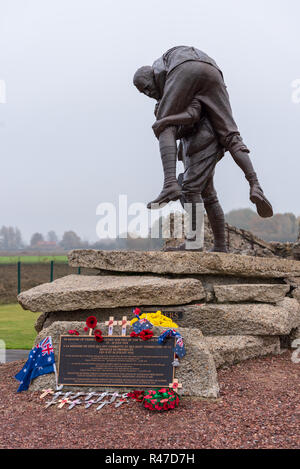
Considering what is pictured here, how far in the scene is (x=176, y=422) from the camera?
3.42m

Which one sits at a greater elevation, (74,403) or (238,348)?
(238,348)

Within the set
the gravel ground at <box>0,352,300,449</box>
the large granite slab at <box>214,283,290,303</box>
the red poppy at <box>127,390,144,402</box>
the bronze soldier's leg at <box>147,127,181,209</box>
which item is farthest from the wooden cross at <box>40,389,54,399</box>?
the bronze soldier's leg at <box>147,127,181,209</box>

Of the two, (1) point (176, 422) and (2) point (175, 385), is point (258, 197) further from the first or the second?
(1) point (176, 422)

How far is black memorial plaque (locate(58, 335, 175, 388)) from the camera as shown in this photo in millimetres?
3992

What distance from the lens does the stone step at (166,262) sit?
5230mm

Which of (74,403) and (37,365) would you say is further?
(37,365)

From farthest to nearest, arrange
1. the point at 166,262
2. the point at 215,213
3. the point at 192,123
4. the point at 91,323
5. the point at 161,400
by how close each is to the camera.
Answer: the point at 215,213, the point at 192,123, the point at 166,262, the point at 91,323, the point at 161,400

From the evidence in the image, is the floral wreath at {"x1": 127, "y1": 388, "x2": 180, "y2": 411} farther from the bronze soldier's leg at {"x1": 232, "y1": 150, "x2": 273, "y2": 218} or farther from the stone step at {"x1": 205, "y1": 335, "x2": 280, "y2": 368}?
the bronze soldier's leg at {"x1": 232, "y1": 150, "x2": 273, "y2": 218}

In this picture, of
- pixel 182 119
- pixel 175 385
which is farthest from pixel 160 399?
pixel 182 119

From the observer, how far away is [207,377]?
3955 millimetres

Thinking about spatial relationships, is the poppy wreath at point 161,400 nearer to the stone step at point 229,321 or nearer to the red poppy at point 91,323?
the red poppy at point 91,323

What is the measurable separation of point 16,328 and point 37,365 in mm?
5302

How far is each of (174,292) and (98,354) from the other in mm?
1176
